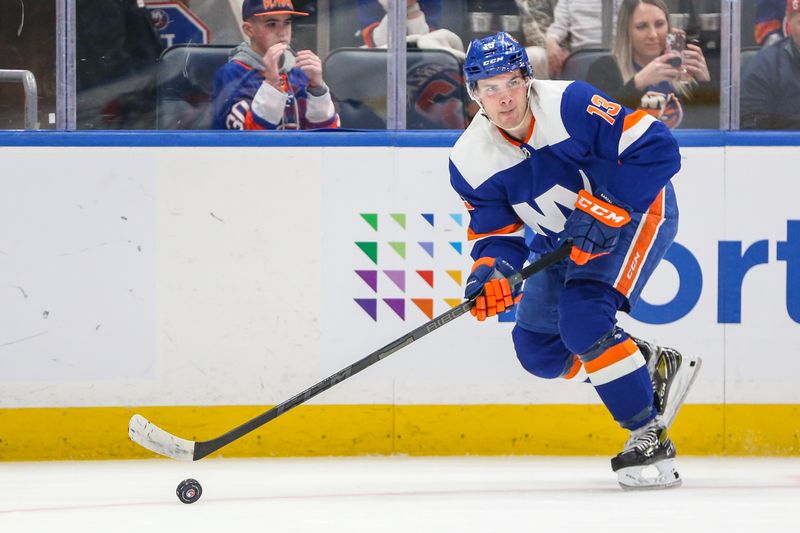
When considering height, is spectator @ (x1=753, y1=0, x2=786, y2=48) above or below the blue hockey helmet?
above

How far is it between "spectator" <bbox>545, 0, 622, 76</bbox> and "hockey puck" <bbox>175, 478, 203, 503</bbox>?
1788mm

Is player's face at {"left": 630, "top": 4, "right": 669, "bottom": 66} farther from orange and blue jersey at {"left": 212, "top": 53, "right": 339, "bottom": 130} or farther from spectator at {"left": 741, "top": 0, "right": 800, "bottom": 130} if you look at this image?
orange and blue jersey at {"left": 212, "top": 53, "right": 339, "bottom": 130}

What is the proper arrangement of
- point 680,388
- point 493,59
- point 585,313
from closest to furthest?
point 493,59, point 585,313, point 680,388

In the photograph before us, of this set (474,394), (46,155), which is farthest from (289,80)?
(474,394)

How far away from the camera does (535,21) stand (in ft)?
13.3

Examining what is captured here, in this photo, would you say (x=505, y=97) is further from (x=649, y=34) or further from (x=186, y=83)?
(x=186, y=83)

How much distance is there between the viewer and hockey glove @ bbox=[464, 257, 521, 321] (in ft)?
10.7

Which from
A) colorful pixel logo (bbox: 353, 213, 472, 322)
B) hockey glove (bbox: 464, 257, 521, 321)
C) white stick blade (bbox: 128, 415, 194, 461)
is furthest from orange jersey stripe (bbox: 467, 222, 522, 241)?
white stick blade (bbox: 128, 415, 194, 461)

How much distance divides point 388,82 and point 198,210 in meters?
0.72

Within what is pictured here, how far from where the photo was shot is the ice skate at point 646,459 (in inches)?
129

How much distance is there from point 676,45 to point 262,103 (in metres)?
1.32

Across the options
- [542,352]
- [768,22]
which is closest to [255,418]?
[542,352]

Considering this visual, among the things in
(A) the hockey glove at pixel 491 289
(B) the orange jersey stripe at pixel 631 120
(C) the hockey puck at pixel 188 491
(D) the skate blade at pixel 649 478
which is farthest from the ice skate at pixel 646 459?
(C) the hockey puck at pixel 188 491

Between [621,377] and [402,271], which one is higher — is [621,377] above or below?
below
